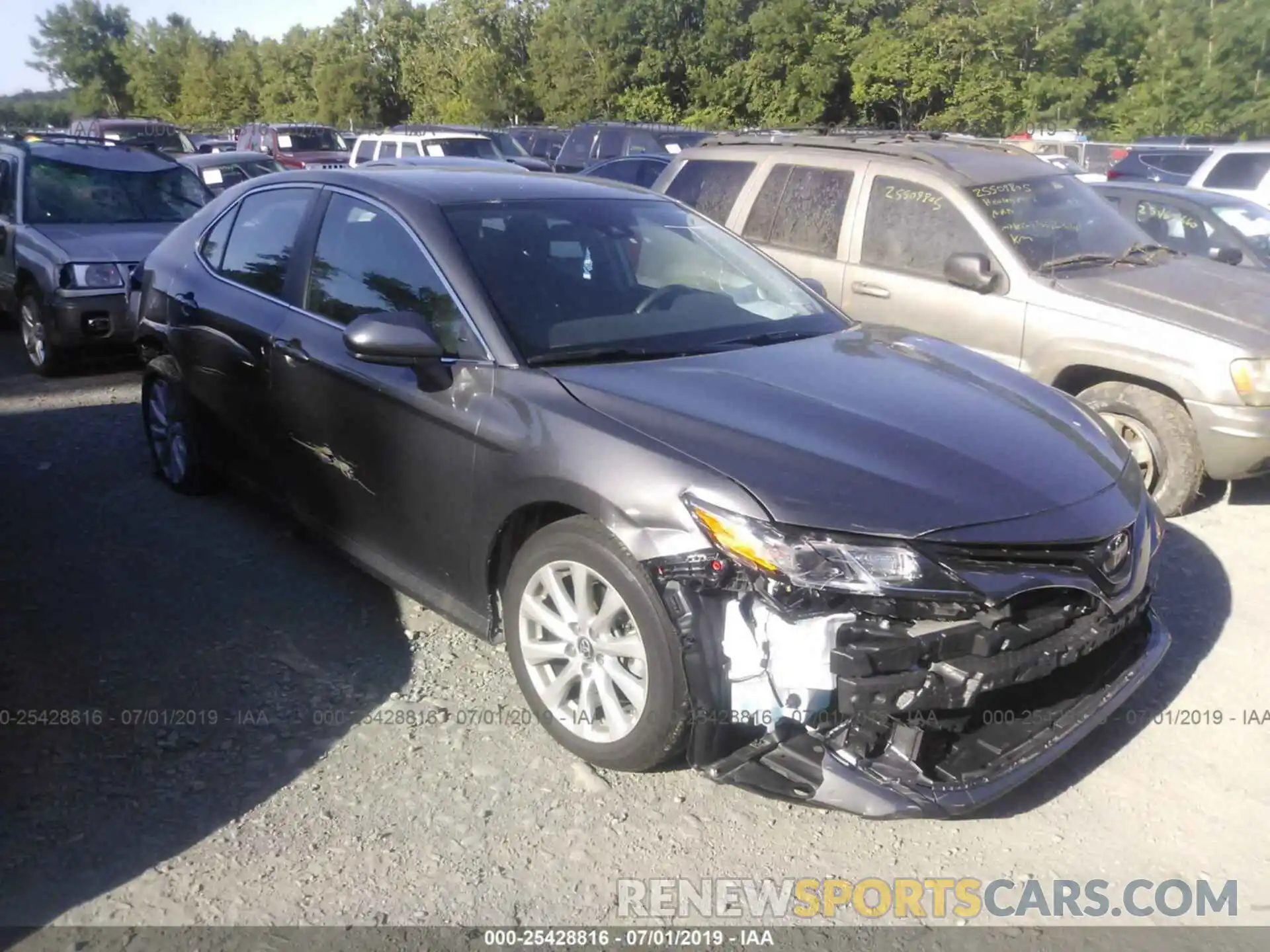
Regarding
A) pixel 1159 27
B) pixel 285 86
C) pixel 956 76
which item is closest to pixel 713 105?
pixel 956 76

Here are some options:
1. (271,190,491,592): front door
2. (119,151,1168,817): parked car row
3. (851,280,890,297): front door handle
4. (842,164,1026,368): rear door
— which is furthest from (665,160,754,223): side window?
(271,190,491,592): front door

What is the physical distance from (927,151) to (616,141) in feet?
47.4

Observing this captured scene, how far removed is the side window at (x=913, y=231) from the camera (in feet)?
20.9

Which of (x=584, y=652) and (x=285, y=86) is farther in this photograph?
(x=285, y=86)

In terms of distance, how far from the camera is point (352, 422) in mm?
4168

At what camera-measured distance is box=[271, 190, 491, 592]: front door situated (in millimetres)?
3775

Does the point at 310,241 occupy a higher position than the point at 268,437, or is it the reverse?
the point at 310,241

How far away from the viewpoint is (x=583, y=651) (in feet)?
11.1

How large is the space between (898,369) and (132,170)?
7941 mm

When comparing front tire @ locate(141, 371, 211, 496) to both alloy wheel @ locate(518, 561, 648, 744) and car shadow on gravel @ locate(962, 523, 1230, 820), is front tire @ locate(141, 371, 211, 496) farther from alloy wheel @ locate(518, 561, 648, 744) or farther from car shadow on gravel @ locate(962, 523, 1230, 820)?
car shadow on gravel @ locate(962, 523, 1230, 820)

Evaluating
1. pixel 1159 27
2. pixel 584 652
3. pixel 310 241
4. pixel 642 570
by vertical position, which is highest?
pixel 1159 27

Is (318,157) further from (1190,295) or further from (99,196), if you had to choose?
(1190,295)

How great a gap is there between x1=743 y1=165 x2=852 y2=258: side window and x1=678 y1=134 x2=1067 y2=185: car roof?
6.7 inches

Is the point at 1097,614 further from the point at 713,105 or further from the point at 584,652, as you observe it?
the point at 713,105
